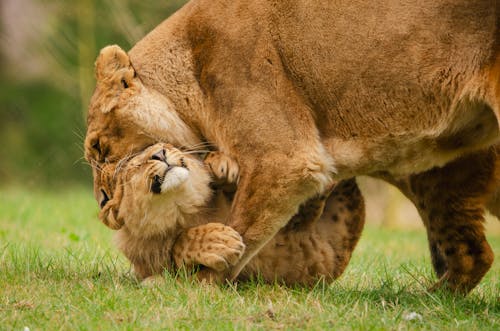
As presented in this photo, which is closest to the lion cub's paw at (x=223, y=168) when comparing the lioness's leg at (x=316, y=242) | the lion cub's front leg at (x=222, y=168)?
the lion cub's front leg at (x=222, y=168)

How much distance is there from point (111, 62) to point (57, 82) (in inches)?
372

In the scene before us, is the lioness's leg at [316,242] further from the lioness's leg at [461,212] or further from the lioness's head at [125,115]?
the lioness's head at [125,115]

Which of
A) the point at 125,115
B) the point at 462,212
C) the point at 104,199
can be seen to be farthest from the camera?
the point at 462,212

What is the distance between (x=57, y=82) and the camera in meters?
14.0

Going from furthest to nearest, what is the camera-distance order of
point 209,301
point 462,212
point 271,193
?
1. point 462,212
2. point 271,193
3. point 209,301

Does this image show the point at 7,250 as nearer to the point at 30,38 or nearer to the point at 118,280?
the point at 118,280

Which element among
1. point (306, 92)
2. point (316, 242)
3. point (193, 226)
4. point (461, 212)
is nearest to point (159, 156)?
point (193, 226)

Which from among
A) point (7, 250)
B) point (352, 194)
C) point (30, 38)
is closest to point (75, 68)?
point (30, 38)

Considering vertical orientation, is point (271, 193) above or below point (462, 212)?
above

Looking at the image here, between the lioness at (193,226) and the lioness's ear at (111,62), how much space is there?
19.1 inches

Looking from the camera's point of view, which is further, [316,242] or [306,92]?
[316,242]

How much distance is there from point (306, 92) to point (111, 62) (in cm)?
112

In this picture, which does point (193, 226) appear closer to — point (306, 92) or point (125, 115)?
point (125, 115)

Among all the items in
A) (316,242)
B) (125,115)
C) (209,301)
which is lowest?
(209,301)
